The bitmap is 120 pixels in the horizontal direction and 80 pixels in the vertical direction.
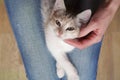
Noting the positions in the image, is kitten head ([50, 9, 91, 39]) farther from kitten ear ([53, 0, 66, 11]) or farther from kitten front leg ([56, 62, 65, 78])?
kitten front leg ([56, 62, 65, 78])

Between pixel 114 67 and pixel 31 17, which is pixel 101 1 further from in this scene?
pixel 114 67

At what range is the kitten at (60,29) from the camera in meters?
0.95

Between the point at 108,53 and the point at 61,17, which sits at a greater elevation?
the point at 61,17

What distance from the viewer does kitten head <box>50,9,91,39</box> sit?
0.95m

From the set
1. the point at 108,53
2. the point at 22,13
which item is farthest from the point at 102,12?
the point at 108,53

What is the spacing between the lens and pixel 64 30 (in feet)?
3.13

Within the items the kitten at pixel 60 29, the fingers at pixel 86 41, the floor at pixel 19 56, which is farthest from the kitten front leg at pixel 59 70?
the floor at pixel 19 56

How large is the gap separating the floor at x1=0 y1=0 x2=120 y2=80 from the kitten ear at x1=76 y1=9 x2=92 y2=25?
69 centimetres

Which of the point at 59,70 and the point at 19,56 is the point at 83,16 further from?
the point at 19,56

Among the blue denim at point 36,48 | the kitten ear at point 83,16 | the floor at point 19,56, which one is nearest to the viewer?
the kitten ear at point 83,16

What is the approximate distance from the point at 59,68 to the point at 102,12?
0.93ft

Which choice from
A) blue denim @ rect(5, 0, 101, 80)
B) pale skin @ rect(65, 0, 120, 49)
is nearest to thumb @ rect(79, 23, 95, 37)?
pale skin @ rect(65, 0, 120, 49)

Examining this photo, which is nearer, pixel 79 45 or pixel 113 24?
pixel 79 45

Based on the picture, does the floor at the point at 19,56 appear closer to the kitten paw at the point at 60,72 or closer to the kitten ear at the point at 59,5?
the kitten paw at the point at 60,72
